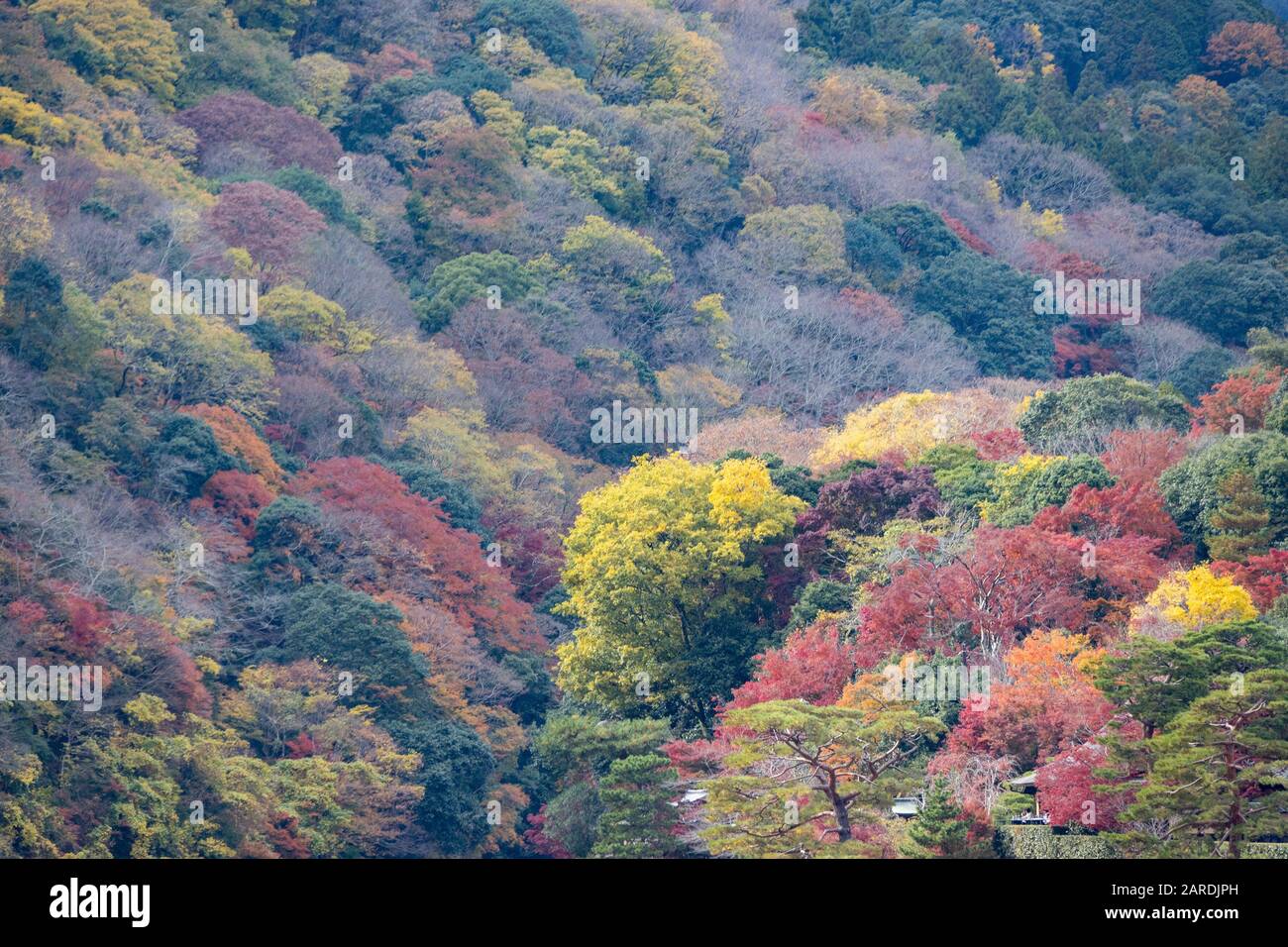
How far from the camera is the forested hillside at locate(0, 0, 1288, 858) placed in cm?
3488

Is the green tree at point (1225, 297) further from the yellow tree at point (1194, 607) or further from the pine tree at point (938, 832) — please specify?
the pine tree at point (938, 832)

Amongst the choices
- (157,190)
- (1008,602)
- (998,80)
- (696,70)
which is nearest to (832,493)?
(1008,602)

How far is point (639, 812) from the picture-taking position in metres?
36.9

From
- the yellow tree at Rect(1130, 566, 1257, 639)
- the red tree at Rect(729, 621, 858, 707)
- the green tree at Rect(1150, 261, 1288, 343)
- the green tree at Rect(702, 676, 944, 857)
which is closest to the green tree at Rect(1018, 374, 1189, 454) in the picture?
the red tree at Rect(729, 621, 858, 707)

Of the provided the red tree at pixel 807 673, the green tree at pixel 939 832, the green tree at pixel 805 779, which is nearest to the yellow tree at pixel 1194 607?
the green tree at pixel 805 779

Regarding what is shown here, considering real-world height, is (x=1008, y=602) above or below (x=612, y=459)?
below

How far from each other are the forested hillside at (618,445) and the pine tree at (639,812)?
11 centimetres

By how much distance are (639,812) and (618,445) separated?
28.3m

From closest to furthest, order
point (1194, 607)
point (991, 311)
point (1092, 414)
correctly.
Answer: point (1194, 607), point (1092, 414), point (991, 311)

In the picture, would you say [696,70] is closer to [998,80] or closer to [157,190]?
[998,80]

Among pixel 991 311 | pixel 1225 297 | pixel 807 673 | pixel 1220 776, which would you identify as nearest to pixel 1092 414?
pixel 807 673

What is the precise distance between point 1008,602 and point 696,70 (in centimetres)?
4863

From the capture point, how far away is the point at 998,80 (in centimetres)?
9412

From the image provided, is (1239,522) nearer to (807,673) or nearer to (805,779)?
(807,673)
